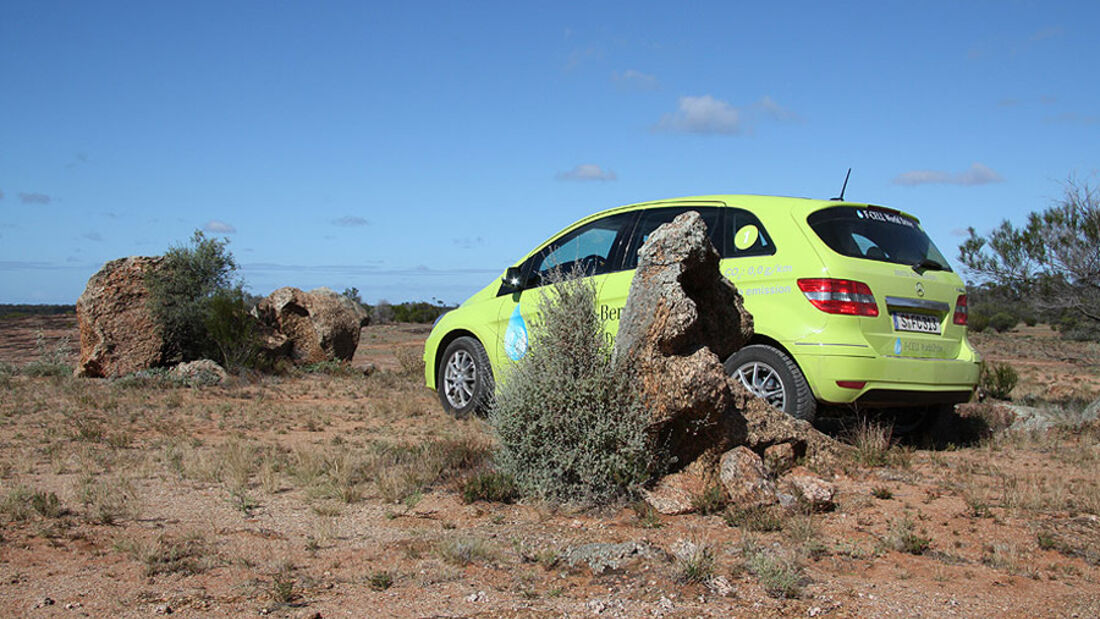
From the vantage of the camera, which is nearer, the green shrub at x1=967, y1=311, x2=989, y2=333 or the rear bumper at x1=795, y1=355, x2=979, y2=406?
the rear bumper at x1=795, y1=355, x2=979, y2=406

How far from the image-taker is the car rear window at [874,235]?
640cm

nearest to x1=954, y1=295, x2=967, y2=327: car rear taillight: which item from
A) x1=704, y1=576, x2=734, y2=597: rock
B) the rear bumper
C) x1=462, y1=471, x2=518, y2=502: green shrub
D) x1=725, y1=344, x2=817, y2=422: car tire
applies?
the rear bumper

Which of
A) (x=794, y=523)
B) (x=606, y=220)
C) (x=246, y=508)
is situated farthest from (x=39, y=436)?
(x=794, y=523)

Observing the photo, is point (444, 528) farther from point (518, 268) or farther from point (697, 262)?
point (518, 268)

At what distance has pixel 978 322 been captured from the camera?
3134 centimetres

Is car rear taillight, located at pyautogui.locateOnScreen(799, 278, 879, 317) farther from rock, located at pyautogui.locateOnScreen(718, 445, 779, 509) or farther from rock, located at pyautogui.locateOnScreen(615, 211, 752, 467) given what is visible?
rock, located at pyautogui.locateOnScreen(718, 445, 779, 509)

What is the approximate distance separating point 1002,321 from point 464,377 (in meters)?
29.5

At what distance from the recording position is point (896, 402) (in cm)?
640

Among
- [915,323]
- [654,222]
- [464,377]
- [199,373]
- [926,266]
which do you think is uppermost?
[654,222]

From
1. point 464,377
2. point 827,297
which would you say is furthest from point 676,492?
point 464,377

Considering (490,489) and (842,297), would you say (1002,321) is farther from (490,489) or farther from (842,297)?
(490,489)

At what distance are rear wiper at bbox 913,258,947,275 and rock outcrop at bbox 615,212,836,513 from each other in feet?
6.22

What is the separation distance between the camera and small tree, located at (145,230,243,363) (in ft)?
42.3

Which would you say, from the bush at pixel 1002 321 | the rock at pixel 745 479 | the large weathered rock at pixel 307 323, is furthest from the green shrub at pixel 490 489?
the bush at pixel 1002 321
